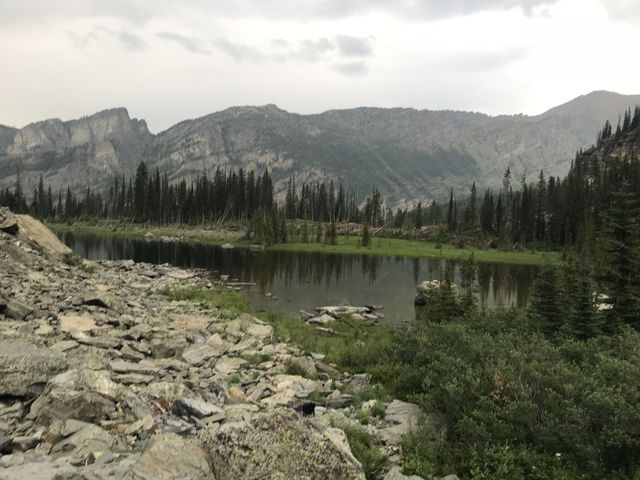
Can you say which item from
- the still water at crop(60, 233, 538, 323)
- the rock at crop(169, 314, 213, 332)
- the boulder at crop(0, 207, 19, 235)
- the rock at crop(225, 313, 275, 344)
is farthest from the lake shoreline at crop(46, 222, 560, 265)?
the rock at crop(169, 314, 213, 332)

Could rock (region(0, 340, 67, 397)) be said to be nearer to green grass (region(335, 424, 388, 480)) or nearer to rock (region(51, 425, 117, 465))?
rock (region(51, 425, 117, 465))

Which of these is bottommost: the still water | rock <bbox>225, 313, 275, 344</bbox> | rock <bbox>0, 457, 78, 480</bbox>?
the still water

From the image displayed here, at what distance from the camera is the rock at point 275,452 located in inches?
283

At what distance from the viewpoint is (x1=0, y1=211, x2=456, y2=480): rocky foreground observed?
7316mm

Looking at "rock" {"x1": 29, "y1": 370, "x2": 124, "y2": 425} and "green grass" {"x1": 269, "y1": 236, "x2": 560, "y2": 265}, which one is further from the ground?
"rock" {"x1": 29, "y1": 370, "x2": 124, "y2": 425}

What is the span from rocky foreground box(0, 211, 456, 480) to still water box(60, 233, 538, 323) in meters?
19.2

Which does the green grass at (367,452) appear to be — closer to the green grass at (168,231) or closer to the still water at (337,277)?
the still water at (337,277)

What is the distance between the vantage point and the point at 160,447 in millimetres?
7090

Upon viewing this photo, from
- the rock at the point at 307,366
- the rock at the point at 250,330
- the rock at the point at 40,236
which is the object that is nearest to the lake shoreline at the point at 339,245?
the rock at the point at 40,236

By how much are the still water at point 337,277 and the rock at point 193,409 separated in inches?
1095

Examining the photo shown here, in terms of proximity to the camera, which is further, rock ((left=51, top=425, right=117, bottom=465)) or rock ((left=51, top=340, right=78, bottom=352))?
rock ((left=51, top=340, right=78, bottom=352))

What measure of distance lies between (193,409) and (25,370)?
174 inches

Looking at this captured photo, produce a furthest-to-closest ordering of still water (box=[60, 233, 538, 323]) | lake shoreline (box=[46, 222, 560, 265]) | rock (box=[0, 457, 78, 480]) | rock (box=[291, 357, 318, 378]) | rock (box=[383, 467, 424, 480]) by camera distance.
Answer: lake shoreline (box=[46, 222, 560, 265])
still water (box=[60, 233, 538, 323])
rock (box=[291, 357, 318, 378])
rock (box=[383, 467, 424, 480])
rock (box=[0, 457, 78, 480])

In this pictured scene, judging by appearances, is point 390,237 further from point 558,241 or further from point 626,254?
point 626,254
